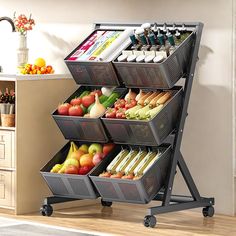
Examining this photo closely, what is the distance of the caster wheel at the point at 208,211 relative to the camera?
19.8ft

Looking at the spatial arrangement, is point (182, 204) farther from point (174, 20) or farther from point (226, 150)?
point (174, 20)

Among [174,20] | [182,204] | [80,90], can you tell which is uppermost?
[174,20]

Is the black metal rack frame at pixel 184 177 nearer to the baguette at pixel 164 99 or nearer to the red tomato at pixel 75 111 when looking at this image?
the baguette at pixel 164 99

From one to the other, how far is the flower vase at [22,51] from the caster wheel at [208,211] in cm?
175

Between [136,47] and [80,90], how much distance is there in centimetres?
61

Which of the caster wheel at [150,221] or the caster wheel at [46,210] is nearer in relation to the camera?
the caster wheel at [150,221]

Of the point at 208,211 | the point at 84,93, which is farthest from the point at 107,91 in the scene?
the point at 208,211

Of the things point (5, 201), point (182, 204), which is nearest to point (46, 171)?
point (5, 201)

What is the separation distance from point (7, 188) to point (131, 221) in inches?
36.3

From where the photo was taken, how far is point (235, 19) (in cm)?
601

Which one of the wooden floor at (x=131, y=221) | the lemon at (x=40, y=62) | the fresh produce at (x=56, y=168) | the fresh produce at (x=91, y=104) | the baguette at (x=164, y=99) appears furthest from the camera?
the lemon at (x=40, y=62)

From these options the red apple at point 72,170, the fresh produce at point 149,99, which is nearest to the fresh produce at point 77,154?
the red apple at point 72,170

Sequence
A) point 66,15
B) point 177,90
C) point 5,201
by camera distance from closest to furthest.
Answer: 1. point 177,90
2. point 5,201
3. point 66,15

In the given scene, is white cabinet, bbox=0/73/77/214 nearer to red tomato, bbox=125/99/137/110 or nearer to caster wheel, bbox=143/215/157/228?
red tomato, bbox=125/99/137/110
